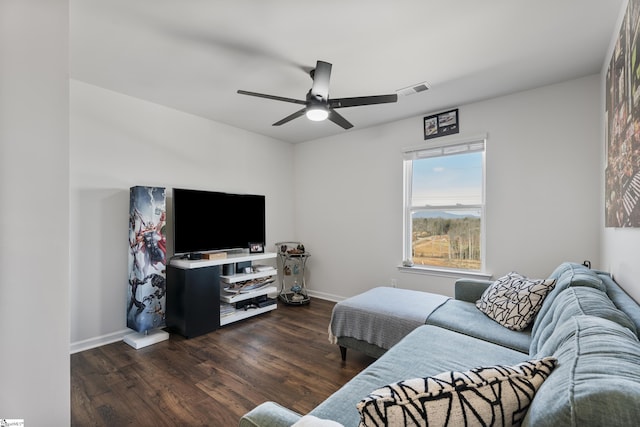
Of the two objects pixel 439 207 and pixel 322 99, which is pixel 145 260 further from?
pixel 439 207

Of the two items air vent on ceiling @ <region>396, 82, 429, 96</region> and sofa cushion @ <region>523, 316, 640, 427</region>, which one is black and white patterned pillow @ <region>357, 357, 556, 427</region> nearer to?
sofa cushion @ <region>523, 316, 640, 427</region>

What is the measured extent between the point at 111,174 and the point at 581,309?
152 inches

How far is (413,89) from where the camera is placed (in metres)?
2.90

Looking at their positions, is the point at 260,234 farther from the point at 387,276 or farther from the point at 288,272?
the point at 387,276

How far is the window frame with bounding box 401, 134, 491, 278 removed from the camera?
128 inches

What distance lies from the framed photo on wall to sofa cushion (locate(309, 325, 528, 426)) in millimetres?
Result: 2443

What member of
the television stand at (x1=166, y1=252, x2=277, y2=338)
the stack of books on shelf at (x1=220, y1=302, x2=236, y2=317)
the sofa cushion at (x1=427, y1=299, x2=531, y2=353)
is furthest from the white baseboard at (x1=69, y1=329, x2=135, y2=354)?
the sofa cushion at (x1=427, y1=299, x2=531, y2=353)

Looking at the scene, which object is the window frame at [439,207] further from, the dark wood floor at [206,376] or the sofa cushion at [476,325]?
the dark wood floor at [206,376]

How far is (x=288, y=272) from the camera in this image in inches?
182

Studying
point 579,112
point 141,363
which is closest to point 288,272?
point 141,363

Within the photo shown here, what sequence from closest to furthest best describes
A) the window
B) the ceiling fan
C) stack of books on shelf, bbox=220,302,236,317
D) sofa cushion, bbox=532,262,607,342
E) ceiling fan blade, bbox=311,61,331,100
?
sofa cushion, bbox=532,262,607,342
ceiling fan blade, bbox=311,61,331,100
the ceiling fan
the window
stack of books on shelf, bbox=220,302,236,317

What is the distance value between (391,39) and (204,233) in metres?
2.81

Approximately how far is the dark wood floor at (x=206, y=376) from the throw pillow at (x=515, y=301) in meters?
1.14

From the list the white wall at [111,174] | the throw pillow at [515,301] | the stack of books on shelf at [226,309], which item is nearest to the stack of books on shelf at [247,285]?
the stack of books on shelf at [226,309]
